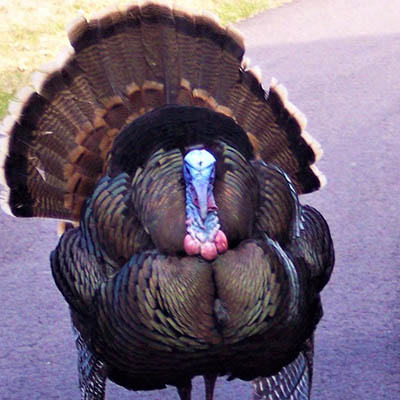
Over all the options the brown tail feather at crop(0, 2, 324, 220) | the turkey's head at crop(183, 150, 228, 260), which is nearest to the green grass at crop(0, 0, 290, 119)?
the brown tail feather at crop(0, 2, 324, 220)

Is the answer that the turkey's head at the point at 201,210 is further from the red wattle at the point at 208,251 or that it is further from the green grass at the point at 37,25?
the green grass at the point at 37,25

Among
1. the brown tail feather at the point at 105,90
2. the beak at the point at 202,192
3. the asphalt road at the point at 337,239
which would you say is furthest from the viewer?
the asphalt road at the point at 337,239

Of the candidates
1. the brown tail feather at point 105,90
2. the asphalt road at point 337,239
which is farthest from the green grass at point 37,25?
the brown tail feather at point 105,90

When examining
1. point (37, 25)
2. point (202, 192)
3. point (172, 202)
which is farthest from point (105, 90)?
point (37, 25)

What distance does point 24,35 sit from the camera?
820 centimetres

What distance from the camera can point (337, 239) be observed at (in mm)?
5391

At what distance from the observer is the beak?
9.96ft

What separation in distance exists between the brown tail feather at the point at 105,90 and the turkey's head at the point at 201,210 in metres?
0.77

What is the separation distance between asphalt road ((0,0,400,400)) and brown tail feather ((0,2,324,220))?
0.95 meters

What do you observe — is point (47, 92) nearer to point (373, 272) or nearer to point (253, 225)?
point (253, 225)

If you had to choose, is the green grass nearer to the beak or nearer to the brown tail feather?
the brown tail feather

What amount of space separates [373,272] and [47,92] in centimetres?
211

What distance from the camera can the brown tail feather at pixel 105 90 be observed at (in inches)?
150

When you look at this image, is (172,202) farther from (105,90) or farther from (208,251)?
(105,90)
